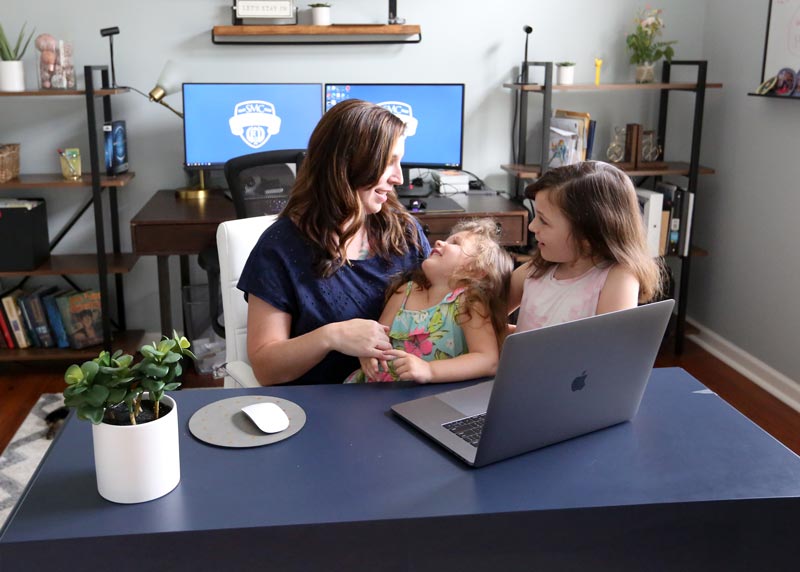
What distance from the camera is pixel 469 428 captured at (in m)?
1.33

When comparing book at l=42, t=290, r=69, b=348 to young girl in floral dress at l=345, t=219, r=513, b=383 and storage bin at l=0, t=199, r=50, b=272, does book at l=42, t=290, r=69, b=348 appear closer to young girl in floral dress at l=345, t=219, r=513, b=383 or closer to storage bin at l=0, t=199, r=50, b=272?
storage bin at l=0, t=199, r=50, b=272

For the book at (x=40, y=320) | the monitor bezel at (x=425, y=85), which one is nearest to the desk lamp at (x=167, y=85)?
the monitor bezel at (x=425, y=85)

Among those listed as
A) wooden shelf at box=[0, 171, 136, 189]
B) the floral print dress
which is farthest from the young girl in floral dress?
wooden shelf at box=[0, 171, 136, 189]

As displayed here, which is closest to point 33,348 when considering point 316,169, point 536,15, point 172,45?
point 172,45

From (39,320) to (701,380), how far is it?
266 cm

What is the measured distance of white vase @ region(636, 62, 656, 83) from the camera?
141 inches

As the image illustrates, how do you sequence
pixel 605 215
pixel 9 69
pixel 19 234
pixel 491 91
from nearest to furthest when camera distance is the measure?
pixel 605 215, pixel 9 69, pixel 19 234, pixel 491 91

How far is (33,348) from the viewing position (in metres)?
3.49

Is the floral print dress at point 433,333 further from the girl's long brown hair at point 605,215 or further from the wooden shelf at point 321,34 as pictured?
the wooden shelf at point 321,34

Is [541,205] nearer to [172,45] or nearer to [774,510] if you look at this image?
[774,510]

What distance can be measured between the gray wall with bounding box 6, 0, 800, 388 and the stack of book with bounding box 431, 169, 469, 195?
6.5 inches

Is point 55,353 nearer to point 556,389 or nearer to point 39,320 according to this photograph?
point 39,320

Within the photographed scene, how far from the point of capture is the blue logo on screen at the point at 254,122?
11.2ft

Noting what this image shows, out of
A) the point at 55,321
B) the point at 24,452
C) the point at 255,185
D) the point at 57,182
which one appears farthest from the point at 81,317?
the point at 255,185
